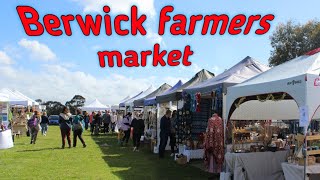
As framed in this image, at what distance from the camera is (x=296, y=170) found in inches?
253

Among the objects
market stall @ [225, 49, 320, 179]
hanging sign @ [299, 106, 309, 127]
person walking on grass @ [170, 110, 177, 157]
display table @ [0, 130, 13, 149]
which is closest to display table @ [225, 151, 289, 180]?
Answer: market stall @ [225, 49, 320, 179]

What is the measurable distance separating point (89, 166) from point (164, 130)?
123 inches

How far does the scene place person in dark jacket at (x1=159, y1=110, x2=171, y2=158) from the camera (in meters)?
13.2

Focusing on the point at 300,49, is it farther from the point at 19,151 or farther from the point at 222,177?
the point at 222,177

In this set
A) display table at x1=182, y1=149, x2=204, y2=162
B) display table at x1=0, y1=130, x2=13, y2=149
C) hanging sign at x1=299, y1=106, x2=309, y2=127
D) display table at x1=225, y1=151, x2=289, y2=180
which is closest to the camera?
hanging sign at x1=299, y1=106, x2=309, y2=127

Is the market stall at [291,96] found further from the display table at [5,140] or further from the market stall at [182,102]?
Result: the display table at [5,140]

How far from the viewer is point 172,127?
1396 cm

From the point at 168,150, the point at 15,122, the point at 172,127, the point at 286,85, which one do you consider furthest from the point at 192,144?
the point at 15,122

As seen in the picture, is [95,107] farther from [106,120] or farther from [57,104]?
[57,104]

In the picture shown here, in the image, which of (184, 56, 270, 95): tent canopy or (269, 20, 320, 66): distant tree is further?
(269, 20, 320, 66): distant tree

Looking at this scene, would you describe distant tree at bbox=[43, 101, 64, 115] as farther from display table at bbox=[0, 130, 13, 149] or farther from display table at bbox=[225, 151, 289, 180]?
display table at bbox=[225, 151, 289, 180]

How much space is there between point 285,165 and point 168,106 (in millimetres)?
9338

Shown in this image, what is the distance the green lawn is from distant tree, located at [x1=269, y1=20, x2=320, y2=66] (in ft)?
76.5

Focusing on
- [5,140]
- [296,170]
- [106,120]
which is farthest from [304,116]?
[106,120]
